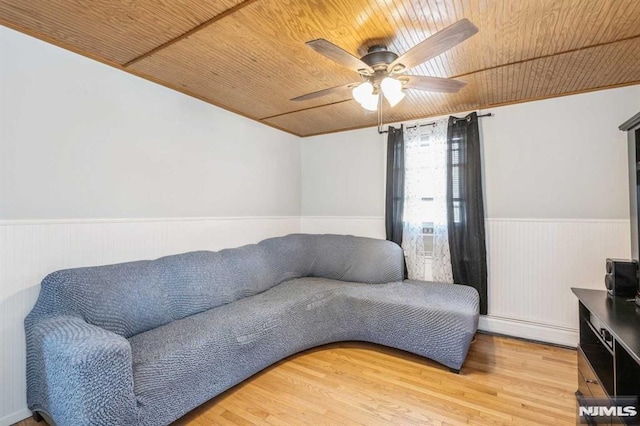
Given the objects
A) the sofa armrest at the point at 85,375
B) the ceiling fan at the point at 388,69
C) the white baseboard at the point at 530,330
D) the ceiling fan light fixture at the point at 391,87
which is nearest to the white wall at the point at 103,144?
the sofa armrest at the point at 85,375

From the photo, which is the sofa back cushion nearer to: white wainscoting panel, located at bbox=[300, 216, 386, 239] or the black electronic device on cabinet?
white wainscoting panel, located at bbox=[300, 216, 386, 239]

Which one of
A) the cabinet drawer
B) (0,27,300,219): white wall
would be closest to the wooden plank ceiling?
(0,27,300,219): white wall

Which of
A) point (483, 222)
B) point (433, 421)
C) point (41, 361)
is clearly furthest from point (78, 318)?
point (483, 222)

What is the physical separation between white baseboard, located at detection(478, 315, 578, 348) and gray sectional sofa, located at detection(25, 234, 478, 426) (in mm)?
538

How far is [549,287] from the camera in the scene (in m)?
2.75

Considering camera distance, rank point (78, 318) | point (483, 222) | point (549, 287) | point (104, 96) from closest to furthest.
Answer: point (78, 318), point (104, 96), point (549, 287), point (483, 222)

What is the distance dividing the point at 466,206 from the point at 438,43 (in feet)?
6.37

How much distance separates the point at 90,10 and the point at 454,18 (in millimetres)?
2015

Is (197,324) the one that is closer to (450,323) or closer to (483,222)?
(450,323)

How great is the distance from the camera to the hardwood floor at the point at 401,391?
1780 mm

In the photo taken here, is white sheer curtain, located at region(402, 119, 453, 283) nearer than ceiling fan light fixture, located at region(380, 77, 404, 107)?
No

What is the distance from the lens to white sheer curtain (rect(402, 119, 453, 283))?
10.4 ft

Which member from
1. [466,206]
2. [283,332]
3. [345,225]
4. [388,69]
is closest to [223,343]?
[283,332]

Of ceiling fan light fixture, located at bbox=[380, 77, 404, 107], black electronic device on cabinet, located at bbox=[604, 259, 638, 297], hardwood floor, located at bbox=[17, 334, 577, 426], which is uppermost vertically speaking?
ceiling fan light fixture, located at bbox=[380, 77, 404, 107]
